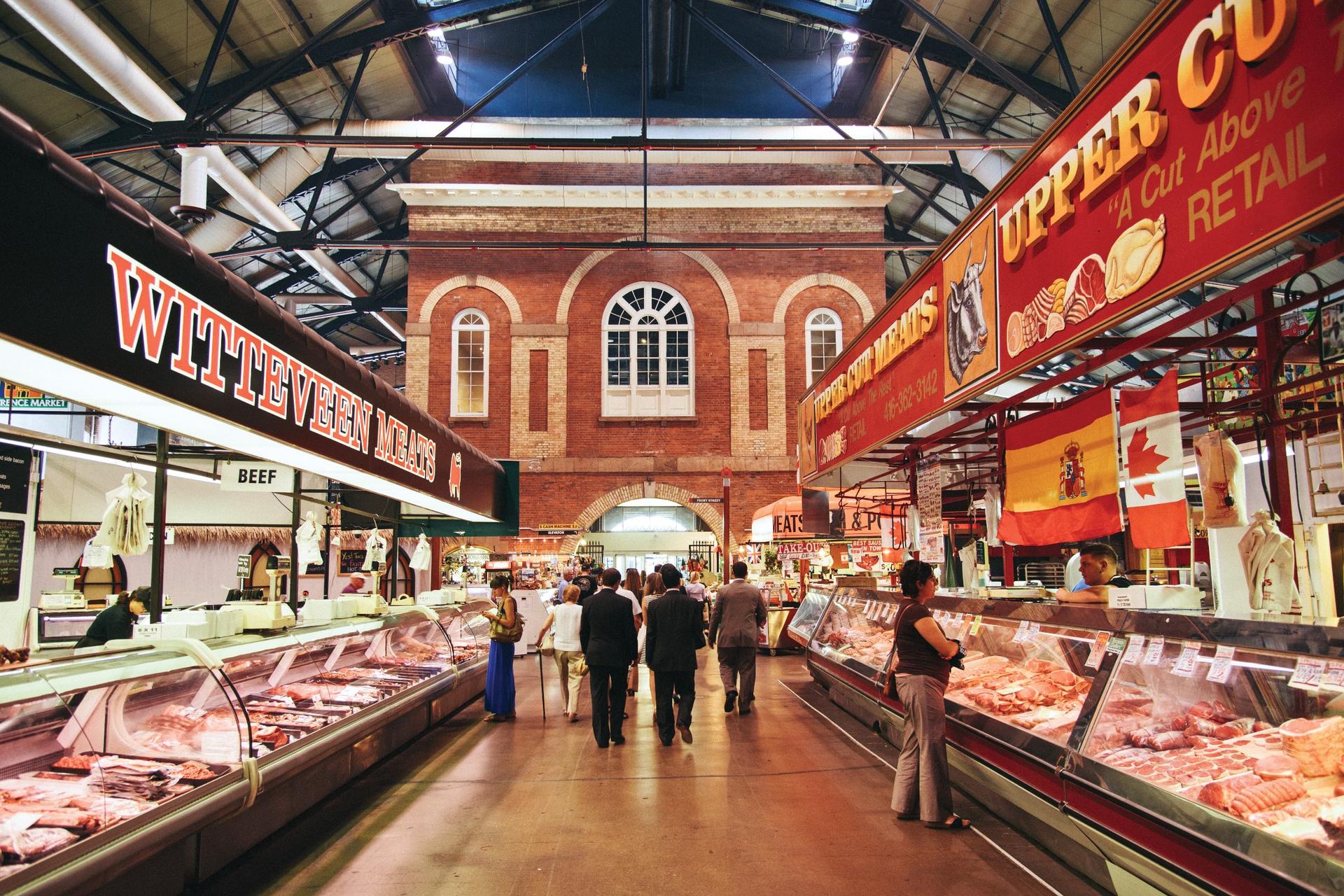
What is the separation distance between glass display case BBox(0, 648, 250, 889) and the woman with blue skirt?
427 cm

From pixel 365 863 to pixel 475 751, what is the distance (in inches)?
108

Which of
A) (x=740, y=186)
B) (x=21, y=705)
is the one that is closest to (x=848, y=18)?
(x=740, y=186)

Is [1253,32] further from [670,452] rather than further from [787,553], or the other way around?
[670,452]

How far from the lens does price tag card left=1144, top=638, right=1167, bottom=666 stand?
3.66 m

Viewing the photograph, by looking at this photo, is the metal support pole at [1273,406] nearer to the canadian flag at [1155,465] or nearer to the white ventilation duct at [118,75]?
the canadian flag at [1155,465]

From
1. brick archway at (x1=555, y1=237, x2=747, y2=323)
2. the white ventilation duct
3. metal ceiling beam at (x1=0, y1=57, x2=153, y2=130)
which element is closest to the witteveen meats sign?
the white ventilation duct

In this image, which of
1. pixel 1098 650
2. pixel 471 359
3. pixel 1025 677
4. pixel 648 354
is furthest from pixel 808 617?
pixel 471 359

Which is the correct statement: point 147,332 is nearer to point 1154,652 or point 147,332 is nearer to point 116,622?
point 1154,652

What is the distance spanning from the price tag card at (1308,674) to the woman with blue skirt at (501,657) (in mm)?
6708

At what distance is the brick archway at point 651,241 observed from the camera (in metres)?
21.2

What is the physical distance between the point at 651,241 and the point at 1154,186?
18408 millimetres

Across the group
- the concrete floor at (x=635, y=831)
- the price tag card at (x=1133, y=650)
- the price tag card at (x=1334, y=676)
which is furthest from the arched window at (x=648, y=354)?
the price tag card at (x=1334, y=676)

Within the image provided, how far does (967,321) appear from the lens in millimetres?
5762

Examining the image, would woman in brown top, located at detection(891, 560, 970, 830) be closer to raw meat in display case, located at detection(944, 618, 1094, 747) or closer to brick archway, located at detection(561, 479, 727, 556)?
raw meat in display case, located at detection(944, 618, 1094, 747)
